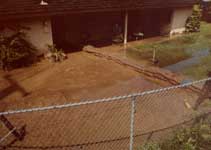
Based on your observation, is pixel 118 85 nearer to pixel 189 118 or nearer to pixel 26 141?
pixel 189 118

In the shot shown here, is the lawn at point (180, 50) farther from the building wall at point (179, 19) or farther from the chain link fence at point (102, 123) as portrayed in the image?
the chain link fence at point (102, 123)

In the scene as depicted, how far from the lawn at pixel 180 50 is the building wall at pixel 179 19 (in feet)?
3.17

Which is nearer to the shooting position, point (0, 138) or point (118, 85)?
point (0, 138)

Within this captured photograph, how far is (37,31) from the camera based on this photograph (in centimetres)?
1331

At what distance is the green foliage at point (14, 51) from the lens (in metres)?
11.6

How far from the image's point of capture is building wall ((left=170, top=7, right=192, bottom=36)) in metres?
20.8

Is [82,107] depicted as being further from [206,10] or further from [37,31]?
[206,10]

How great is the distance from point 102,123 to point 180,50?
10.6m

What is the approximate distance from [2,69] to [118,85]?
5.85 metres

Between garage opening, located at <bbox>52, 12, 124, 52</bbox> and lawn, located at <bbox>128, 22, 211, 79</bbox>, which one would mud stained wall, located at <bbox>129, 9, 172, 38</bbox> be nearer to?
garage opening, located at <bbox>52, 12, 124, 52</bbox>

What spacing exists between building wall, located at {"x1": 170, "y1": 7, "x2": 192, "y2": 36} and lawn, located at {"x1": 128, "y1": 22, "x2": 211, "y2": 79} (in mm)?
965

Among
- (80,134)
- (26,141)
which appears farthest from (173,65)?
(26,141)

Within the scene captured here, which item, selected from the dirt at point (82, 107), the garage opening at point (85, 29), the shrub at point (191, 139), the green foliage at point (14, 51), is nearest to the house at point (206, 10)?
the garage opening at point (85, 29)

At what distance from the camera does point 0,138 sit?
21.5ft
